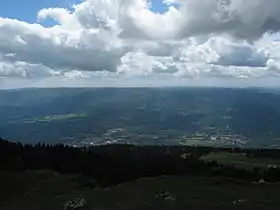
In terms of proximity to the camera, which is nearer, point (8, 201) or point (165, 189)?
point (165, 189)

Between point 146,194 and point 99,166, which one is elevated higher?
point 146,194

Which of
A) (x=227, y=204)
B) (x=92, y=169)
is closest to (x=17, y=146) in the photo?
(x=92, y=169)

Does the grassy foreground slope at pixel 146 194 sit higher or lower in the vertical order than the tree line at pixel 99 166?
higher

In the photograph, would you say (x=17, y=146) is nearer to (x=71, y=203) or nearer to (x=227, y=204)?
(x=71, y=203)

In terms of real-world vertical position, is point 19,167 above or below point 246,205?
below

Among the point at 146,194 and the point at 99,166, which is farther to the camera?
the point at 99,166

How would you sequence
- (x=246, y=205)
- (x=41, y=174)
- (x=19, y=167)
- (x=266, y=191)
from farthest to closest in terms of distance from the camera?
(x=19, y=167) < (x=41, y=174) < (x=266, y=191) < (x=246, y=205)

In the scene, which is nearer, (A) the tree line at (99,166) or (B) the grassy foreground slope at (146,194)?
(B) the grassy foreground slope at (146,194)

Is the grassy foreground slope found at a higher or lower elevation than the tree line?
higher
